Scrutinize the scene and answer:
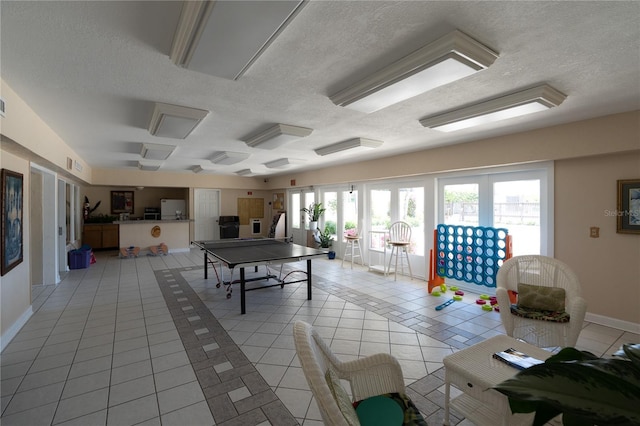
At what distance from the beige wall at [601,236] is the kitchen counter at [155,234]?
9.40 meters

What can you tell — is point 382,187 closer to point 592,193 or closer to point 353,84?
point 592,193

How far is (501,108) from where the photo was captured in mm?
2811

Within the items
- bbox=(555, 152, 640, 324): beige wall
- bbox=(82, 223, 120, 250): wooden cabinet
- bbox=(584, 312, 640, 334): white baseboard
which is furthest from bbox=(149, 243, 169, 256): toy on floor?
bbox=(584, 312, 640, 334): white baseboard

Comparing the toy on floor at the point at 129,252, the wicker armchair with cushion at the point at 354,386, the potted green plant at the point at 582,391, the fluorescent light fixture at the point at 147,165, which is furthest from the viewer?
the toy on floor at the point at 129,252

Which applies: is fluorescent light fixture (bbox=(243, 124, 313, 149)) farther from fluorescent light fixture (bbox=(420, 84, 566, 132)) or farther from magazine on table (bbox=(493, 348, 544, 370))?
magazine on table (bbox=(493, 348, 544, 370))

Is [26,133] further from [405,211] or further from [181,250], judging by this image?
[181,250]

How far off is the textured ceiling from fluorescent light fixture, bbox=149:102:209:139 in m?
0.11

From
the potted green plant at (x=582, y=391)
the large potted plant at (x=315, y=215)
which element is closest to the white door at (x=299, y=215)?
the large potted plant at (x=315, y=215)

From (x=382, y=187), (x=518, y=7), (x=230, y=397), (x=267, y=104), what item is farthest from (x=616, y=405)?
(x=382, y=187)

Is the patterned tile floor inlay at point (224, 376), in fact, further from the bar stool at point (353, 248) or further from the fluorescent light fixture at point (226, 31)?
the bar stool at point (353, 248)

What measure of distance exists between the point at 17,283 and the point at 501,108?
5.87 metres

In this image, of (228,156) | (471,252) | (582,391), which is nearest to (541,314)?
(471,252)

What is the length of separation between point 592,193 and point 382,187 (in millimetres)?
3816

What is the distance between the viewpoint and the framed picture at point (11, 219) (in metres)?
2.98
